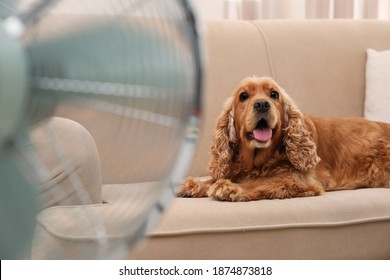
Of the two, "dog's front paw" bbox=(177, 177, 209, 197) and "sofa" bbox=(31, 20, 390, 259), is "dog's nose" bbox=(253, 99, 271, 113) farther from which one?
"dog's front paw" bbox=(177, 177, 209, 197)

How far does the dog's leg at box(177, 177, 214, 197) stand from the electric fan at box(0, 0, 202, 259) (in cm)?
146

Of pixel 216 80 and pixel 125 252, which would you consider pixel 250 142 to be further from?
pixel 125 252

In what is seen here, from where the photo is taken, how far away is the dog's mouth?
2.43m

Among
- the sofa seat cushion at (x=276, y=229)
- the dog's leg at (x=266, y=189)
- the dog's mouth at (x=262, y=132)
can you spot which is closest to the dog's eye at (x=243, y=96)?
the dog's mouth at (x=262, y=132)

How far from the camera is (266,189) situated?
7.91ft

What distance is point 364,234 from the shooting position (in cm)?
223

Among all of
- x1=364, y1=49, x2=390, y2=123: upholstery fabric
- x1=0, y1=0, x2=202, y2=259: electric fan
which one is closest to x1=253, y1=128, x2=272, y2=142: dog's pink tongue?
x1=364, y1=49, x2=390, y2=123: upholstery fabric

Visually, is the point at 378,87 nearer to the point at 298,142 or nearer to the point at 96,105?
the point at 298,142

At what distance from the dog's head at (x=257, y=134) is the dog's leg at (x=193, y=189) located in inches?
2.8

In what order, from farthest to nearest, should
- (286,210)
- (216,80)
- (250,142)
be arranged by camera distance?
(216,80) < (250,142) < (286,210)

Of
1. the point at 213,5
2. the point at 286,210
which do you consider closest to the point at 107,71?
the point at 286,210

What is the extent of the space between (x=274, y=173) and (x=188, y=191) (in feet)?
1.03

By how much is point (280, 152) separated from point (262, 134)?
7.1 inches

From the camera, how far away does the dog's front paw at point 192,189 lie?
8.19 ft
